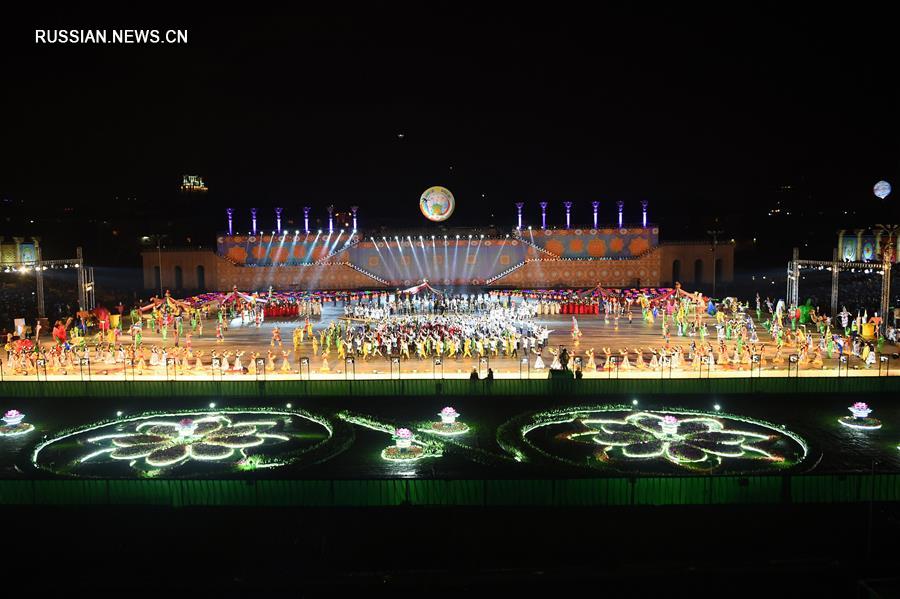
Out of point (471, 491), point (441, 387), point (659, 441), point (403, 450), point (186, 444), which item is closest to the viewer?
point (471, 491)

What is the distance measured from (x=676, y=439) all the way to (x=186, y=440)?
10416 mm

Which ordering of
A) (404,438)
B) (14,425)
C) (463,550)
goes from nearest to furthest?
(463,550)
(404,438)
(14,425)

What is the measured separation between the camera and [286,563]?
9.86 m

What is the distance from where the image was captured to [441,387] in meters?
18.2

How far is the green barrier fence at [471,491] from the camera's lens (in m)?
10.9

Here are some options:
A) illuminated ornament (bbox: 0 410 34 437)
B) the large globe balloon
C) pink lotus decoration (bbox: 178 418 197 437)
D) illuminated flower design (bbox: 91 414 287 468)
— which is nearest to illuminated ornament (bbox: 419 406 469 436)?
illuminated flower design (bbox: 91 414 287 468)

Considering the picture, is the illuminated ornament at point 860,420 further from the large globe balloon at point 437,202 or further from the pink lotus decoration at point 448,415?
the large globe balloon at point 437,202

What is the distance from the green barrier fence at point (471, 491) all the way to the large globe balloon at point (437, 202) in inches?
1470

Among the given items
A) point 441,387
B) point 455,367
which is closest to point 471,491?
point 441,387

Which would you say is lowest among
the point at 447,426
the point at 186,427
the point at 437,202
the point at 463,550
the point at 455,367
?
the point at 463,550

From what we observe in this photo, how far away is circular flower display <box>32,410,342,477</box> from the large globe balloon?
31.8m

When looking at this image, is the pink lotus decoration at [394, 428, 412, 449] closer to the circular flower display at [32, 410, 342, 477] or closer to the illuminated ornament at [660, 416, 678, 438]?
the circular flower display at [32, 410, 342, 477]

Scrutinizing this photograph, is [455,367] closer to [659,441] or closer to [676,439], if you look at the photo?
[659,441]

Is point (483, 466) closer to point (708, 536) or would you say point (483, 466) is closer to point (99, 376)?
point (708, 536)
